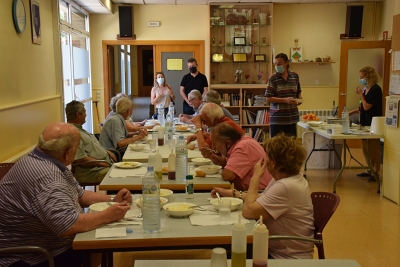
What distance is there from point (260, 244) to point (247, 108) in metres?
7.54

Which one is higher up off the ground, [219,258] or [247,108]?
[219,258]

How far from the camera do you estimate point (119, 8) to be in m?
8.91

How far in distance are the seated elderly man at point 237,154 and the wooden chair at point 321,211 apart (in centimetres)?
66

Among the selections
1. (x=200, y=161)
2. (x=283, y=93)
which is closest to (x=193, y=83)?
(x=283, y=93)

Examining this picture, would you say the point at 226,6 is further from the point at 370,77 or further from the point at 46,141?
the point at 46,141

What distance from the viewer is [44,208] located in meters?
2.14

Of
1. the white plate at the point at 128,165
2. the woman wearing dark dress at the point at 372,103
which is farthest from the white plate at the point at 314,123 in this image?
the white plate at the point at 128,165

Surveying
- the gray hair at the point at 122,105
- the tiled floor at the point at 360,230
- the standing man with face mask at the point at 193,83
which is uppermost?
the standing man with face mask at the point at 193,83

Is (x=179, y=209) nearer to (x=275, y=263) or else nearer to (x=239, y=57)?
(x=275, y=263)

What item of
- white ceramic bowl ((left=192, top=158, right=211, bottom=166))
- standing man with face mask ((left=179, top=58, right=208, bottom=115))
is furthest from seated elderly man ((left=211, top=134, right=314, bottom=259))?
standing man with face mask ((left=179, top=58, right=208, bottom=115))

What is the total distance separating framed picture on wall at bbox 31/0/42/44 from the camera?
5.07 metres

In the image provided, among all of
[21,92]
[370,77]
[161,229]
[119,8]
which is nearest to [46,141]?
[161,229]

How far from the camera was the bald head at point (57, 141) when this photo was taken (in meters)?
2.31

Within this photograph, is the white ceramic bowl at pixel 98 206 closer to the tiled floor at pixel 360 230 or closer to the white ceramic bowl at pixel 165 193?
the white ceramic bowl at pixel 165 193
